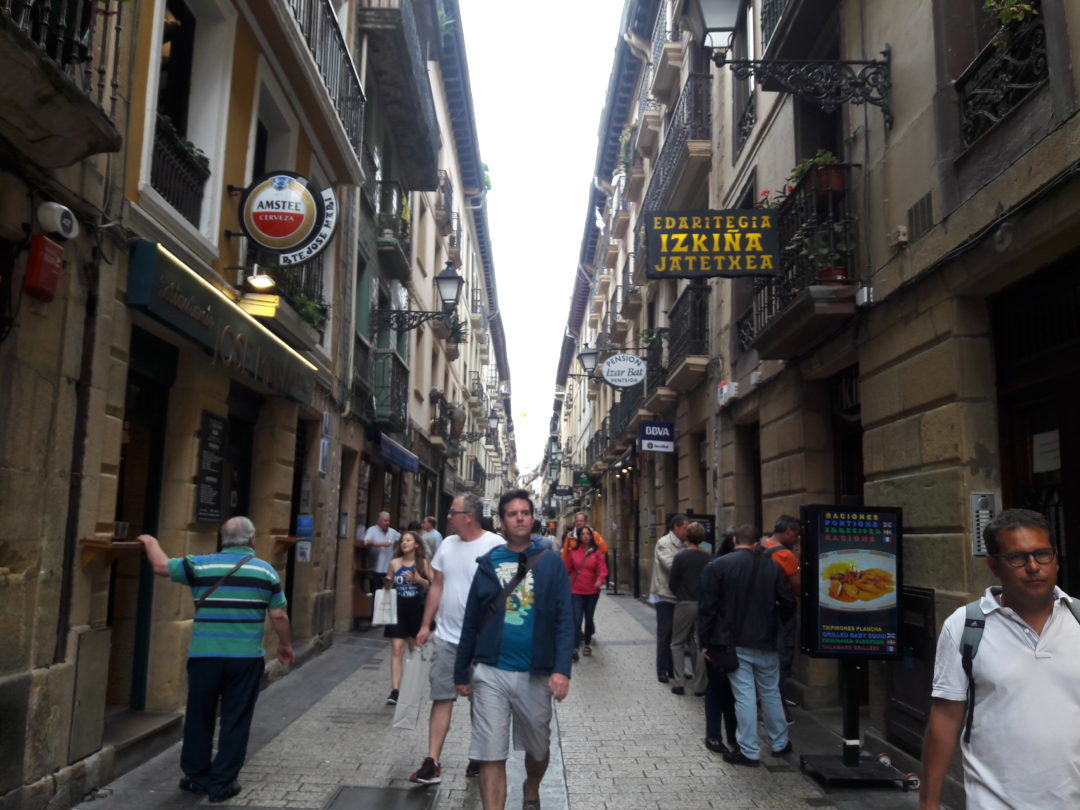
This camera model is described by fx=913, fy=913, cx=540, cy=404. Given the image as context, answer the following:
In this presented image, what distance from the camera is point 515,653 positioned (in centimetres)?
488

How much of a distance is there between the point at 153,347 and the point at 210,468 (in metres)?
1.28

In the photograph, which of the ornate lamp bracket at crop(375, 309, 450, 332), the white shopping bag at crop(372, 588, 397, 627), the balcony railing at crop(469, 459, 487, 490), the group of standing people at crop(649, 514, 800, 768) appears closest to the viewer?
the group of standing people at crop(649, 514, 800, 768)

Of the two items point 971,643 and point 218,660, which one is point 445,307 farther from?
point 971,643

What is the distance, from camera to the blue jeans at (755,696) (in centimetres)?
682

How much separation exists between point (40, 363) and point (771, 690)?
5560 millimetres

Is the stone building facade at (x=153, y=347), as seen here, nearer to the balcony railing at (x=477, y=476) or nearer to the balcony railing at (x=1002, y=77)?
the balcony railing at (x=1002, y=77)

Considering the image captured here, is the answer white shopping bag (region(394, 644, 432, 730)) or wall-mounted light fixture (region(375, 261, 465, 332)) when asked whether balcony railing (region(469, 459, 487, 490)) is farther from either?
white shopping bag (region(394, 644, 432, 730))

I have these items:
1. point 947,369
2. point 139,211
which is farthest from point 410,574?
point 947,369

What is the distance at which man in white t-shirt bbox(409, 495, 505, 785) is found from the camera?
6242 mm

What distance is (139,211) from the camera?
6578 millimetres

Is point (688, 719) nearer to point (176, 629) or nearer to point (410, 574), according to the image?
point (410, 574)

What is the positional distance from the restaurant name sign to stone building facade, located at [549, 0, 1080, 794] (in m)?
0.20

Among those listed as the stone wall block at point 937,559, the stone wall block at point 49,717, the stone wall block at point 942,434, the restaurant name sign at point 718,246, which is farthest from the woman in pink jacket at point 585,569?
the stone wall block at point 49,717

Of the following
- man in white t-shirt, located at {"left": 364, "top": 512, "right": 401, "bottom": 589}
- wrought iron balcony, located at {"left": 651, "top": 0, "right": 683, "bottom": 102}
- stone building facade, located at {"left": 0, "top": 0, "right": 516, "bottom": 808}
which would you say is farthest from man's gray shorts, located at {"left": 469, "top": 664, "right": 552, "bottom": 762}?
wrought iron balcony, located at {"left": 651, "top": 0, "right": 683, "bottom": 102}
